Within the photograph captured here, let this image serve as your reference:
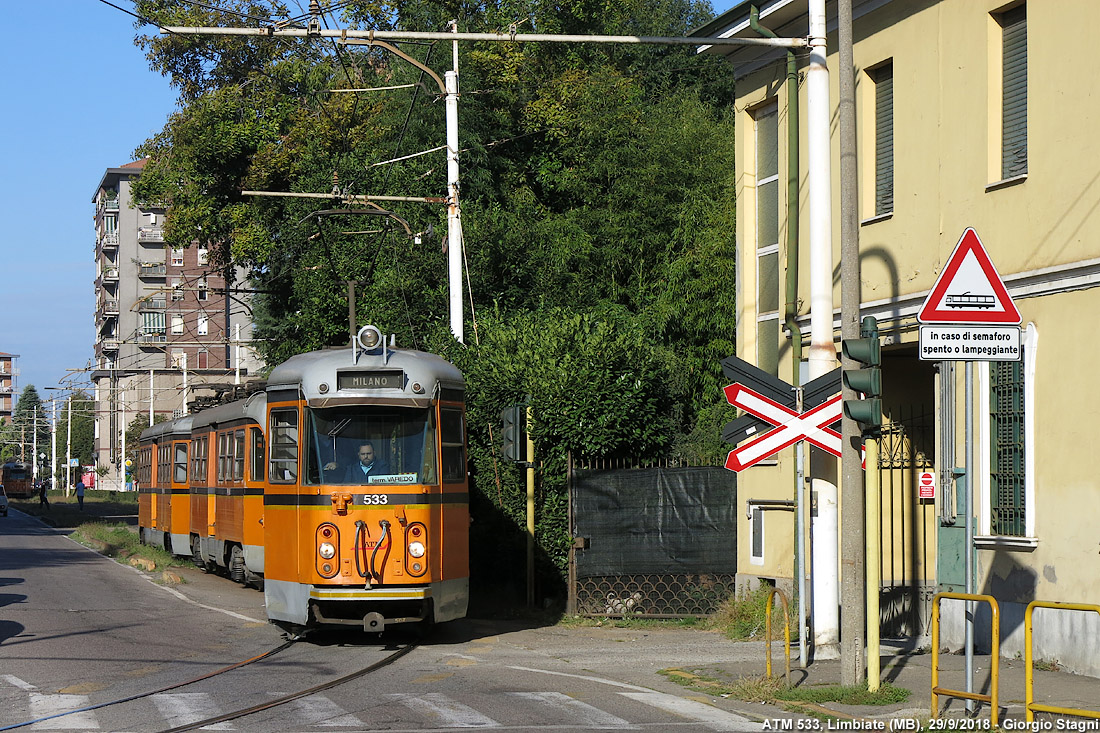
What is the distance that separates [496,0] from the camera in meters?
43.4

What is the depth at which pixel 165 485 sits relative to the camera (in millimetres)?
30328

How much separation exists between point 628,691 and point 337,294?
76.2ft

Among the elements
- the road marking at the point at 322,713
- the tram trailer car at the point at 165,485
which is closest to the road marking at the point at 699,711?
the road marking at the point at 322,713

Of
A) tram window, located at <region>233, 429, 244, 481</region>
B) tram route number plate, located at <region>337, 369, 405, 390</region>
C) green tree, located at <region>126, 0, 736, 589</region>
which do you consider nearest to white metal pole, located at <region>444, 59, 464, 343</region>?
green tree, located at <region>126, 0, 736, 589</region>

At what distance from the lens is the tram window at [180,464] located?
27.5 m

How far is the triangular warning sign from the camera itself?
9.65m

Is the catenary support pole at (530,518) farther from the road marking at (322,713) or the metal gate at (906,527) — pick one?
the road marking at (322,713)

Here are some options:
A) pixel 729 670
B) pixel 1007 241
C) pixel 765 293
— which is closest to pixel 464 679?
pixel 729 670

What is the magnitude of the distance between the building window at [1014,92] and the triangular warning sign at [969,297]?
480 cm

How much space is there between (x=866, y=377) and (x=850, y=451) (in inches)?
31.7

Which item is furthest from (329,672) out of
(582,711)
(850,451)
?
(850,451)

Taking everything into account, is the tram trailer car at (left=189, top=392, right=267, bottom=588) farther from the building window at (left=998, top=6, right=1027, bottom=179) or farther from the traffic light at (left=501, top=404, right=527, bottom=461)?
the building window at (left=998, top=6, right=1027, bottom=179)

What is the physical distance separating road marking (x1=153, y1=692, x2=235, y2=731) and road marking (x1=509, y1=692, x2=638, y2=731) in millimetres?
2502

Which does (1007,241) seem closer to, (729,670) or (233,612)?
(729,670)
